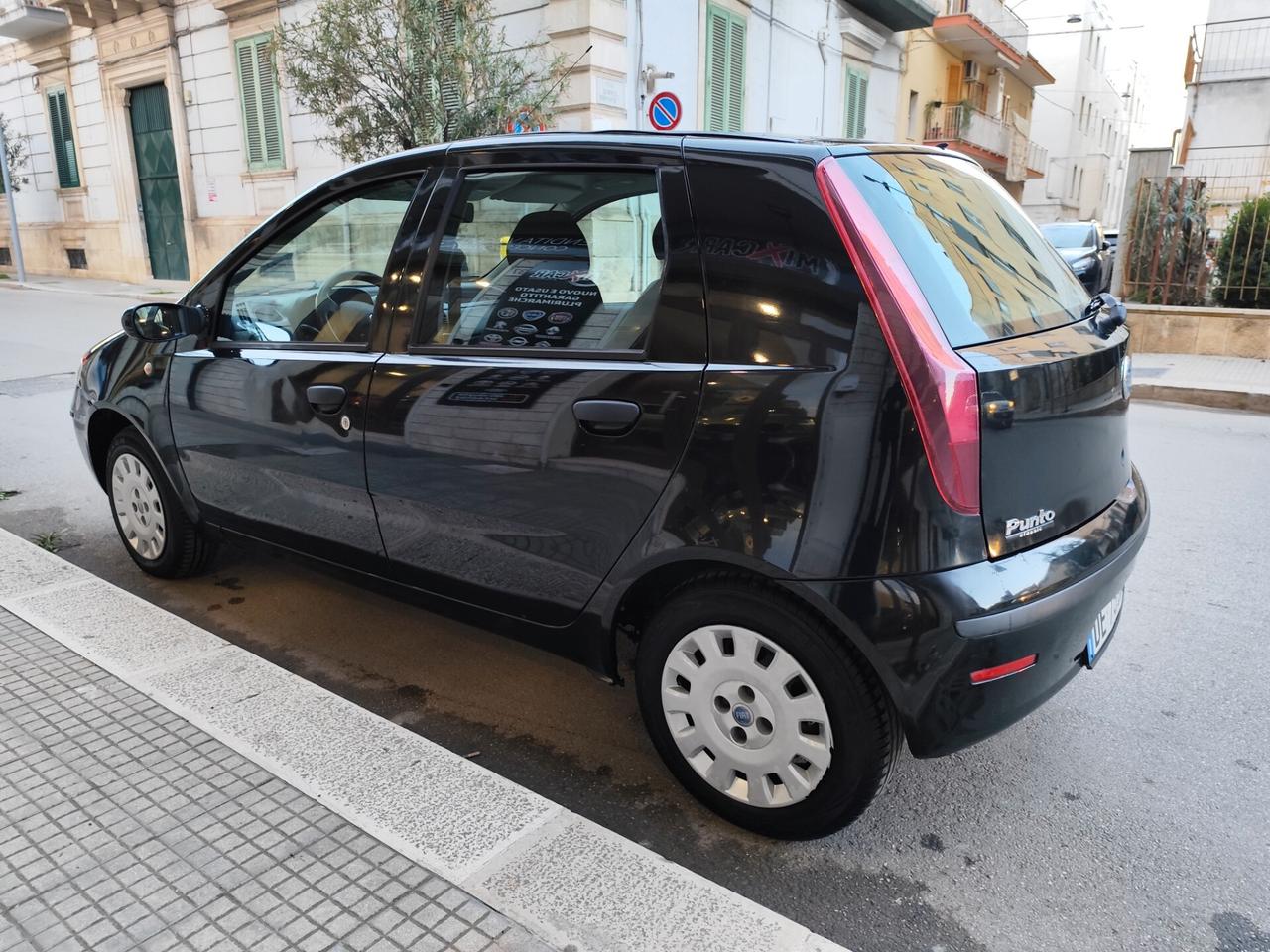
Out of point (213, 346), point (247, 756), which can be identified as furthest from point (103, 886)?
point (213, 346)

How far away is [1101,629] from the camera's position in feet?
8.18

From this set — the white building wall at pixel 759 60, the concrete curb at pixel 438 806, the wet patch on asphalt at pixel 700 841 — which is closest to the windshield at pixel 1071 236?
the white building wall at pixel 759 60

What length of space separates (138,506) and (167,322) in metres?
0.95

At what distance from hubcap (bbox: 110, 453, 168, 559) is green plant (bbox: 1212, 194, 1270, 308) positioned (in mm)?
11065

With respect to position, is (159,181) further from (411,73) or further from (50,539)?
(50,539)

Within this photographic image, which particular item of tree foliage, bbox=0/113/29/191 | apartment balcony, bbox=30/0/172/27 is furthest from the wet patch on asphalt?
tree foliage, bbox=0/113/29/191

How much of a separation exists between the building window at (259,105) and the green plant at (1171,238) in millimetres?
14321

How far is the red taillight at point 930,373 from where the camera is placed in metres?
2.00

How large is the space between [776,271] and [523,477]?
89 cm

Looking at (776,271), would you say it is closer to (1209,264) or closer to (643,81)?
(1209,264)

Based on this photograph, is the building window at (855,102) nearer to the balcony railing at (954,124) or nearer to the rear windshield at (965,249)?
the balcony railing at (954,124)

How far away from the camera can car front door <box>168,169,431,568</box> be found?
9.86 ft

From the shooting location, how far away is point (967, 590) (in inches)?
79.9

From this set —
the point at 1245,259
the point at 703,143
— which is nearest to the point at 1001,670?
the point at 703,143
